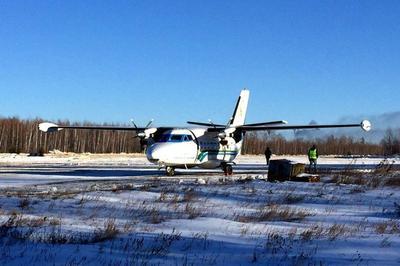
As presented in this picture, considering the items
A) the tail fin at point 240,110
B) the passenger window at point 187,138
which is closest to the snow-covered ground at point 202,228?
the passenger window at point 187,138

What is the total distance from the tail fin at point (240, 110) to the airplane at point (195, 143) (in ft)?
10.9

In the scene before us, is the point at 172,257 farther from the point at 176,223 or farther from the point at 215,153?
the point at 215,153

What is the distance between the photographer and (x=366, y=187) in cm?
1788

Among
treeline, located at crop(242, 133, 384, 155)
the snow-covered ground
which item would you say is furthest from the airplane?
treeline, located at crop(242, 133, 384, 155)

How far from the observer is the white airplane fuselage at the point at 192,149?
28.4 m

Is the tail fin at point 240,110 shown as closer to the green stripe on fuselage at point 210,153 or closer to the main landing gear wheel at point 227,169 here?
the green stripe on fuselage at point 210,153

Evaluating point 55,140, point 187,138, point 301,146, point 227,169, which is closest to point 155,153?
point 187,138

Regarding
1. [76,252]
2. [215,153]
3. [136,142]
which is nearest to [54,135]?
[136,142]

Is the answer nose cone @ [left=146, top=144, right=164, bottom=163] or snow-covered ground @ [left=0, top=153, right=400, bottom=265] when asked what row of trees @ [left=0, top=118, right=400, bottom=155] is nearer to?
nose cone @ [left=146, top=144, right=164, bottom=163]

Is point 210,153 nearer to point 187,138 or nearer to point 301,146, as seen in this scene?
point 187,138

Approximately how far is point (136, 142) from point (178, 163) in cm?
8146

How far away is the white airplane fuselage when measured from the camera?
28375 mm

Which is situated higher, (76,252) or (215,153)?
(215,153)

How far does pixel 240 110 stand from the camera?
39.0 m
